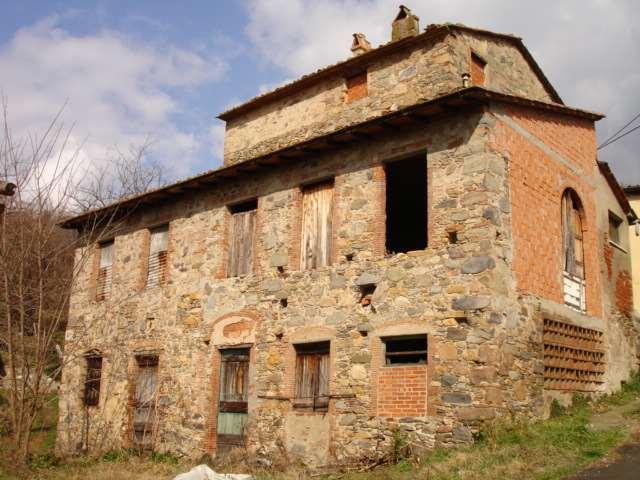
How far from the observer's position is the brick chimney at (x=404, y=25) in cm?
1500

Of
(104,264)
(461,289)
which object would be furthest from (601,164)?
(104,264)

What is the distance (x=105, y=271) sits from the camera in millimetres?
17094

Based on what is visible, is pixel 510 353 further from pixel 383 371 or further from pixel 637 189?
pixel 637 189

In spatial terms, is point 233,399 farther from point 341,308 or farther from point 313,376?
point 341,308

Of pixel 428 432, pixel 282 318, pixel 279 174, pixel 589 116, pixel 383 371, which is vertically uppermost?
pixel 589 116

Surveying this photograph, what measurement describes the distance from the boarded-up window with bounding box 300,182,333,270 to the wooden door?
2291 millimetres

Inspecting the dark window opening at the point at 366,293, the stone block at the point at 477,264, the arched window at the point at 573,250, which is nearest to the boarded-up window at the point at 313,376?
the dark window opening at the point at 366,293

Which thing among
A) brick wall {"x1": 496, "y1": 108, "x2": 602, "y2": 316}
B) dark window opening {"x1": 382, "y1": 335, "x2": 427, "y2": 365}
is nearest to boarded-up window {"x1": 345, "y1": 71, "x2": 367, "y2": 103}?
brick wall {"x1": 496, "y1": 108, "x2": 602, "y2": 316}

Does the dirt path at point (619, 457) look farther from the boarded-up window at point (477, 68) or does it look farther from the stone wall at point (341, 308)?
the boarded-up window at point (477, 68)

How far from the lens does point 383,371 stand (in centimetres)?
1080

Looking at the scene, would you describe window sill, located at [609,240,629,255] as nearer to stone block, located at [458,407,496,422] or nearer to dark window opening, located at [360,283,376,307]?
dark window opening, located at [360,283,376,307]

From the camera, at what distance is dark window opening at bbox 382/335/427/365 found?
1055cm

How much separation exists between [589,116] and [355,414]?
7662mm

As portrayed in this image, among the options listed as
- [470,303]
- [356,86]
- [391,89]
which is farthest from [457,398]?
[356,86]
